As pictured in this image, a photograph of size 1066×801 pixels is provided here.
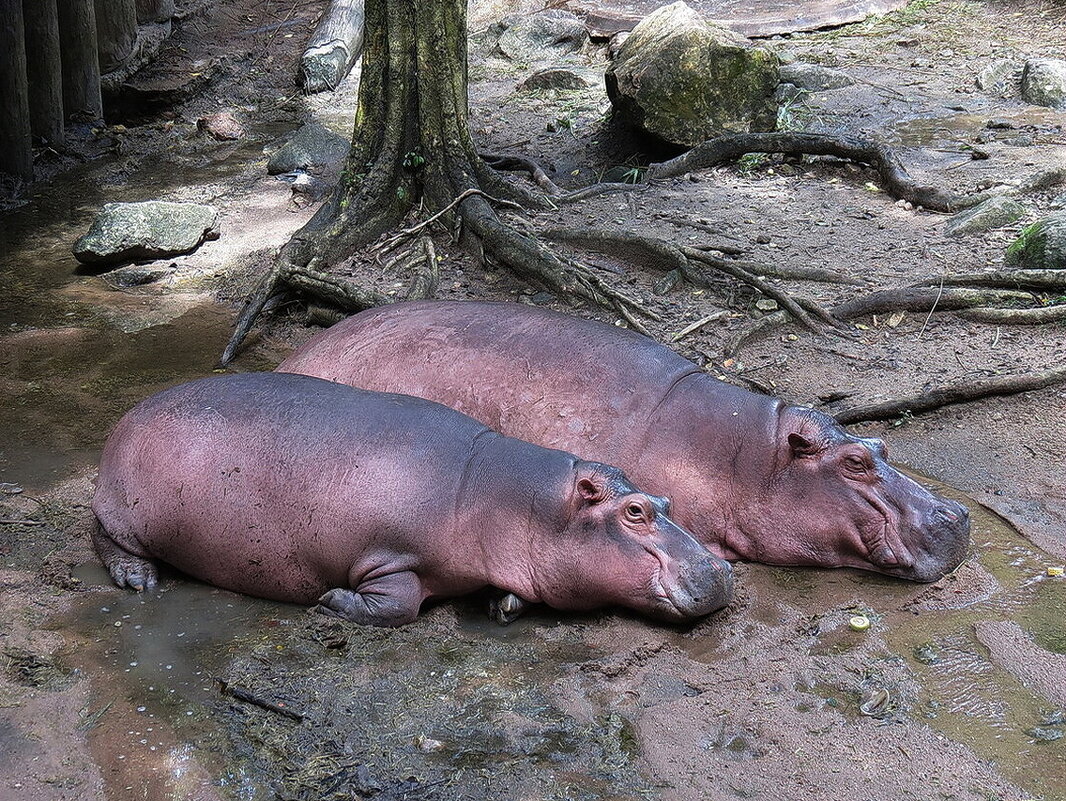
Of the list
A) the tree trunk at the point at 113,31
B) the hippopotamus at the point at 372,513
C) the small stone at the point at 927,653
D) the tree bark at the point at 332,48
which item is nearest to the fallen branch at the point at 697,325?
the hippopotamus at the point at 372,513

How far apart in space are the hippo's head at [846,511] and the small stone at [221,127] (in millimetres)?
9157

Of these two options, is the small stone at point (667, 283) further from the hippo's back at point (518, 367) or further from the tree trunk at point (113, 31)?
the tree trunk at point (113, 31)

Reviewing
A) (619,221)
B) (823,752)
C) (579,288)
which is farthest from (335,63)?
(823,752)

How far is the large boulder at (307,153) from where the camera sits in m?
10.4

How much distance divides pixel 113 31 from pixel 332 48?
8.72ft

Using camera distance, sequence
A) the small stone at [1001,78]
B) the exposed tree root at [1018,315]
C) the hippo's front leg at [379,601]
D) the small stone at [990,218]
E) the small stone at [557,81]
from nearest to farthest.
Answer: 1. the hippo's front leg at [379,601]
2. the exposed tree root at [1018,315]
3. the small stone at [990,218]
4. the small stone at [1001,78]
5. the small stone at [557,81]

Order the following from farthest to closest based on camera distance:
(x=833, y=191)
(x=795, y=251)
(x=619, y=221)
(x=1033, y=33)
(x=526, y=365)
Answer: (x=1033, y=33), (x=833, y=191), (x=619, y=221), (x=795, y=251), (x=526, y=365)

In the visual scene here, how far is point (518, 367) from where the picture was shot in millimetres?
4980

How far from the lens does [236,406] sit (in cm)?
457

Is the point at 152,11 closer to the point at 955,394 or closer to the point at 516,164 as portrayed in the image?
the point at 516,164

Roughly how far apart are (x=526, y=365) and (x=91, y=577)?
2.01 metres

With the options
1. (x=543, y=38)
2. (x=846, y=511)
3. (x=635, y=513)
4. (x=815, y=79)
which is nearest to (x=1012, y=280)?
(x=846, y=511)

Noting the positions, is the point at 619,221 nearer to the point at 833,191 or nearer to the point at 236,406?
the point at 833,191

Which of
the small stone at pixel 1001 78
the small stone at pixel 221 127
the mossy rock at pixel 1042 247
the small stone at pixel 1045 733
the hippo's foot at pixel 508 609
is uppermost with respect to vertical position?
the small stone at pixel 1001 78
